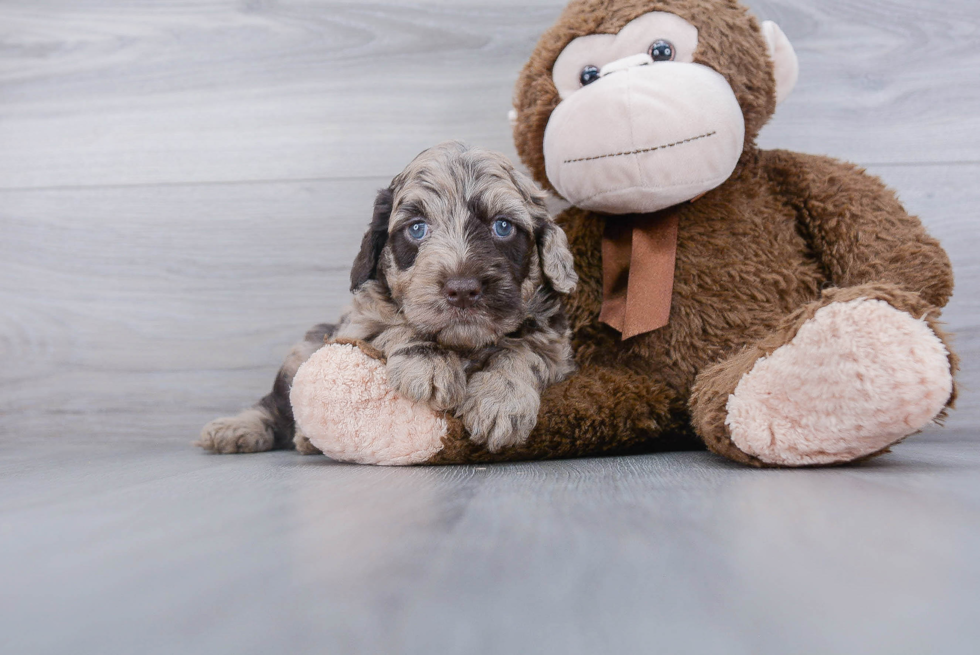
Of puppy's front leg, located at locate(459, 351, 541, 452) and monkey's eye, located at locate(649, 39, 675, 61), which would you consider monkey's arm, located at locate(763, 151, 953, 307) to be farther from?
puppy's front leg, located at locate(459, 351, 541, 452)

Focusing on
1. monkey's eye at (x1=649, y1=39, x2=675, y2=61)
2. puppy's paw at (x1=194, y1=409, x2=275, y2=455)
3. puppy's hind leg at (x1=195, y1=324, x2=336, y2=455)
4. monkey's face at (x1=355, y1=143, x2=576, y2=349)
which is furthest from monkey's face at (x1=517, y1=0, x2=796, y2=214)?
puppy's paw at (x1=194, y1=409, x2=275, y2=455)

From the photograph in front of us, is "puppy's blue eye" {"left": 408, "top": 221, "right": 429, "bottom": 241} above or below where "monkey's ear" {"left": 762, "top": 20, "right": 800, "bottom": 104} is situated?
below

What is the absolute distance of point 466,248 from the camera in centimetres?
131

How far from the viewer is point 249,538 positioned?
30.6 inches

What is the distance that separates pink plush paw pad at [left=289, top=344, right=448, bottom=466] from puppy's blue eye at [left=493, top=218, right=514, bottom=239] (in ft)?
1.19

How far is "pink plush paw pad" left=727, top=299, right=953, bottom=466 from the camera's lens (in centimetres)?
99

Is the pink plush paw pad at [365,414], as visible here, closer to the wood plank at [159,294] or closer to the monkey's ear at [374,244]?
the monkey's ear at [374,244]

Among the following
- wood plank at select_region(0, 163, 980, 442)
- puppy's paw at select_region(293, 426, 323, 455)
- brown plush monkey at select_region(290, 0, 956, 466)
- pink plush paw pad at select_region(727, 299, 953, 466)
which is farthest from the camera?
wood plank at select_region(0, 163, 980, 442)

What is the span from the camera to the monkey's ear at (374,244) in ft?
4.75

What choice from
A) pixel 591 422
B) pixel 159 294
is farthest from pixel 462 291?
pixel 159 294

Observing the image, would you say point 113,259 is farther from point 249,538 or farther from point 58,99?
point 249,538

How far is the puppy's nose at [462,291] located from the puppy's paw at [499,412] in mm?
158

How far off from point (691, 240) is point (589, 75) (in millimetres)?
412

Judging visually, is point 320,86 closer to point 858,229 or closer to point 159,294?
point 159,294
